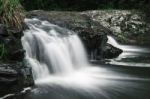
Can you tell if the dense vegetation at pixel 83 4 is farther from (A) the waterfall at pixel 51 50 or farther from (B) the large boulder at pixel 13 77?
(B) the large boulder at pixel 13 77

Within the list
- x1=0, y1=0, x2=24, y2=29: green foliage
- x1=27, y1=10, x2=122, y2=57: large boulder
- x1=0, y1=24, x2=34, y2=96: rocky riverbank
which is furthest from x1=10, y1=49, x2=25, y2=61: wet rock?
x1=27, y1=10, x2=122, y2=57: large boulder

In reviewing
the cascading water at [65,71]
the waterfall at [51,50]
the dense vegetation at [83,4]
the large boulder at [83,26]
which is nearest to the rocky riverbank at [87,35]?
the large boulder at [83,26]

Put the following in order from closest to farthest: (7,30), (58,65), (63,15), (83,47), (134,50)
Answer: (7,30), (58,65), (83,47), (134,50), (63,15)

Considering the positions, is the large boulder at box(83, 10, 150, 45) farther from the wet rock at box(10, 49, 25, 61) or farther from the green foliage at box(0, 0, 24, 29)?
the wet rock at box(10, 49, 25, 61)

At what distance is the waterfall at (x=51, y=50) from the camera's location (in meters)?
10.5

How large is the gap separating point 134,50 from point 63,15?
3.23m

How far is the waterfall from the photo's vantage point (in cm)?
1053

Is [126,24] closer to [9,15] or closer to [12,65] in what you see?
[9,15]

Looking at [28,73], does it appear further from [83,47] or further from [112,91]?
[83,47]

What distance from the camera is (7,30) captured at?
9.57 metres

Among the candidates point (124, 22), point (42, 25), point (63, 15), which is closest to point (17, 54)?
point (42, 25)

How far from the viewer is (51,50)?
1122cm

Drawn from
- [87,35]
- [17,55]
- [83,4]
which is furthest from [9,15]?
[83,4]

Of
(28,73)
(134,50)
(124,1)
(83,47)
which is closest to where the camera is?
(28,73)
